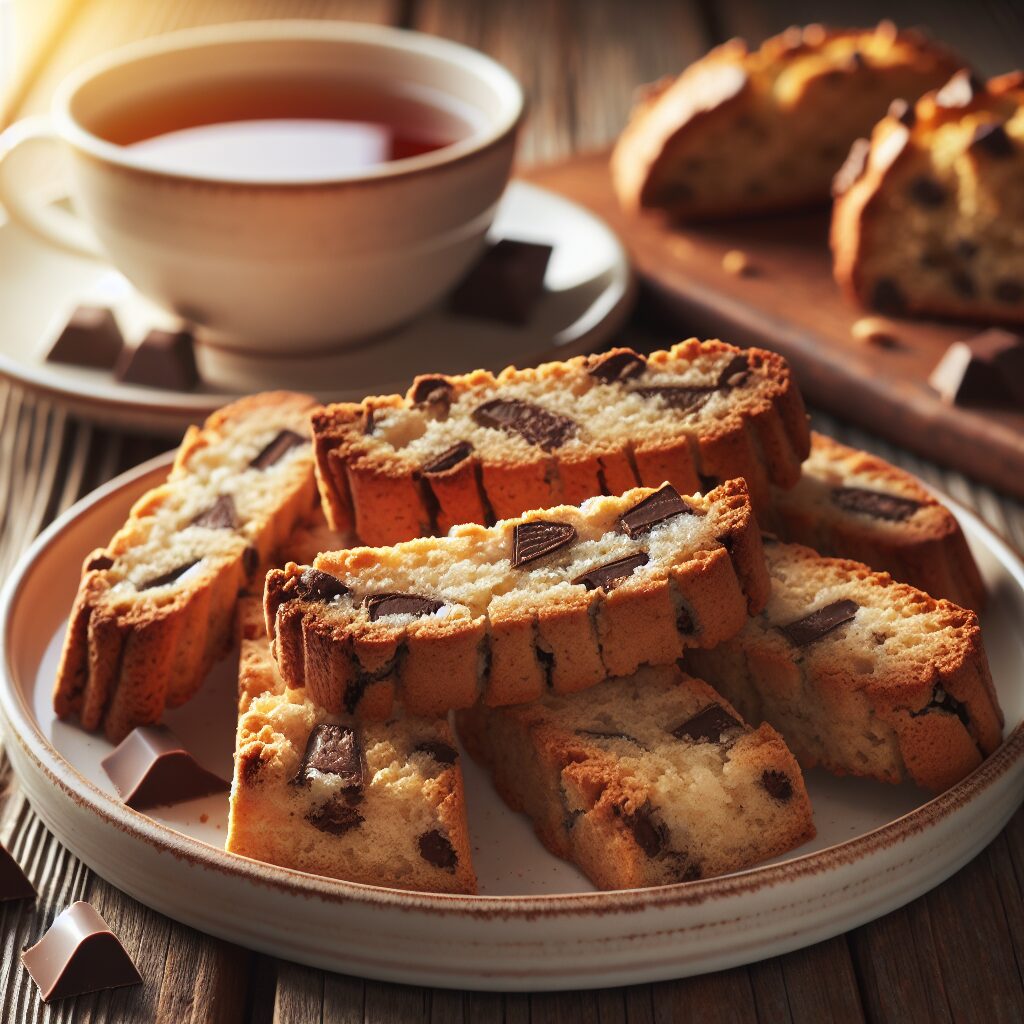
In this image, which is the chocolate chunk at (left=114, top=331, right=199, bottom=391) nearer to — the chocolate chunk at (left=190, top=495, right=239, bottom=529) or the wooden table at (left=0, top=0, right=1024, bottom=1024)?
the chocolate chunk at (left=190, top=495, right=239, bottom=529)

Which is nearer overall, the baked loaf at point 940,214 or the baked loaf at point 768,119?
the baked loaf at point 940,214

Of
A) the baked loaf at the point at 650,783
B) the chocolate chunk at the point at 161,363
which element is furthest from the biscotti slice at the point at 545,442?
the chocolate chunk at the point at 161,363

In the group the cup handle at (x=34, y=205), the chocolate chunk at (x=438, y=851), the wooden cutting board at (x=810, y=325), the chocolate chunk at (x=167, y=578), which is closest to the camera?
the chocolate chunk at (x=438, y=851)

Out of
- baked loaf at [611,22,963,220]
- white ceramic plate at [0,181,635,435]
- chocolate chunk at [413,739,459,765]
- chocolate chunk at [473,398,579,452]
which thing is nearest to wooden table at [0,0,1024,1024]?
chocolate chunk at [413,739,459,765]

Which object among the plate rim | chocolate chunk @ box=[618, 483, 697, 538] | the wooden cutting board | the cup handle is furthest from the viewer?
the cup handle

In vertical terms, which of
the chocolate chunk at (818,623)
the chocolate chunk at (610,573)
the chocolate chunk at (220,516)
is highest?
the chocolate chunk at (610,573)

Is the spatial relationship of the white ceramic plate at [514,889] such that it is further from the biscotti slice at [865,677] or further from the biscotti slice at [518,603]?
the biscotti slice at [518,603]

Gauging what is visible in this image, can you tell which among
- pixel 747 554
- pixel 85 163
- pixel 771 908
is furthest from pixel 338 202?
pixel 771 908
